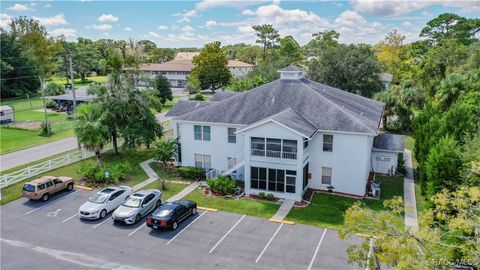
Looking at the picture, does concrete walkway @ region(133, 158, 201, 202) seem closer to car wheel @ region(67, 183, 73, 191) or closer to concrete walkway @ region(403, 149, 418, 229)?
car wheel @ region(67, 183, 73, 191)

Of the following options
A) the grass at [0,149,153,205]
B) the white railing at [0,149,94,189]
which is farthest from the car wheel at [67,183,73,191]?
the white railing at [0,149,94,189]

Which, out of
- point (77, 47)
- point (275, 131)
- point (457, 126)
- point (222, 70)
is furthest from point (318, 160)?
point (77, 47)

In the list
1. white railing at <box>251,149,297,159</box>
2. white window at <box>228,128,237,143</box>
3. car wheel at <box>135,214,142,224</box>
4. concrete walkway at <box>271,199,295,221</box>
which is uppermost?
white window at <box>228,128,237,143</box>

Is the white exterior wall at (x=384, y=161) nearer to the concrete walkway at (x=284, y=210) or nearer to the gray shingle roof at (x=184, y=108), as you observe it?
the concrete walkway at (x=284, y=210)

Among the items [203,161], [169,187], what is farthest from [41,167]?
[203,161]

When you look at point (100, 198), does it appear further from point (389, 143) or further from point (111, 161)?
point (389, 143)
